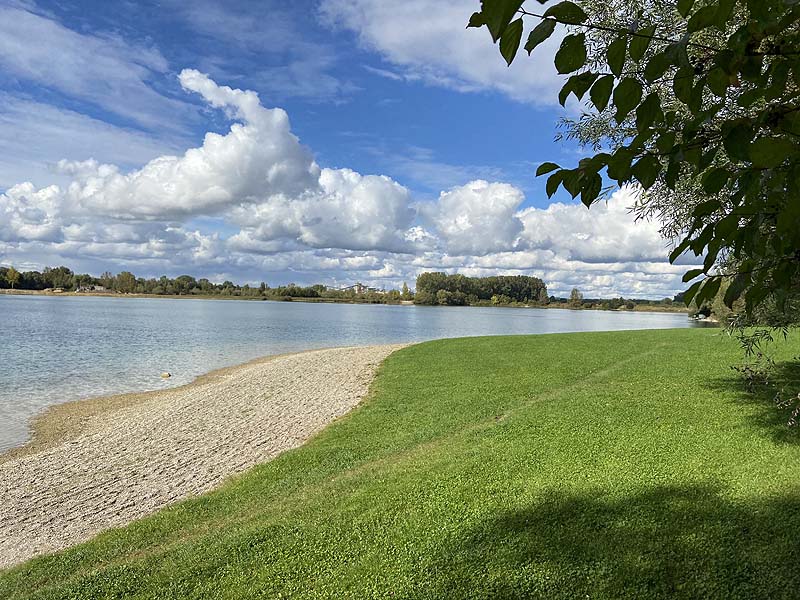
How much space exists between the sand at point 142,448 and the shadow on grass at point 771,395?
9.35 meters

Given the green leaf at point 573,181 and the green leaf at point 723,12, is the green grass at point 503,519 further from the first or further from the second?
the green leaf at point 723,12

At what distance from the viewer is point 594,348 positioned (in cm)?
2402

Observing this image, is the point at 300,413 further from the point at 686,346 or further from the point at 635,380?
the point at 686,346

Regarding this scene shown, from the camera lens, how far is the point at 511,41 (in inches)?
51.8

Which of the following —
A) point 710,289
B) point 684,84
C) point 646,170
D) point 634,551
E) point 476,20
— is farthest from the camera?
point 634,551

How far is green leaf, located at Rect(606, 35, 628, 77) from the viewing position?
1.39m

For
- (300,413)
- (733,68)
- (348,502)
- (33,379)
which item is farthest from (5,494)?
(33,379)

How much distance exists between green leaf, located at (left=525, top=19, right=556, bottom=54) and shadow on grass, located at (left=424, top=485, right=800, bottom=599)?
14.5 feet

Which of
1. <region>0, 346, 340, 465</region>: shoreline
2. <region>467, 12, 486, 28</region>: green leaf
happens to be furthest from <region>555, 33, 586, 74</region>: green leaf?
<region>0, 346, 340, 465</region>: shoreline

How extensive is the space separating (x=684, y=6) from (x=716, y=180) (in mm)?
607

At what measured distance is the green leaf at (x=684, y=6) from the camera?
141 centimetres

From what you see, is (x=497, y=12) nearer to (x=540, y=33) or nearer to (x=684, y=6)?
(x=540, y=33)

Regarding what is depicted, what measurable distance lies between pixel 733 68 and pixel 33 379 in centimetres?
2918

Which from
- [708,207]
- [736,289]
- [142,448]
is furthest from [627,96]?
[142,448]
